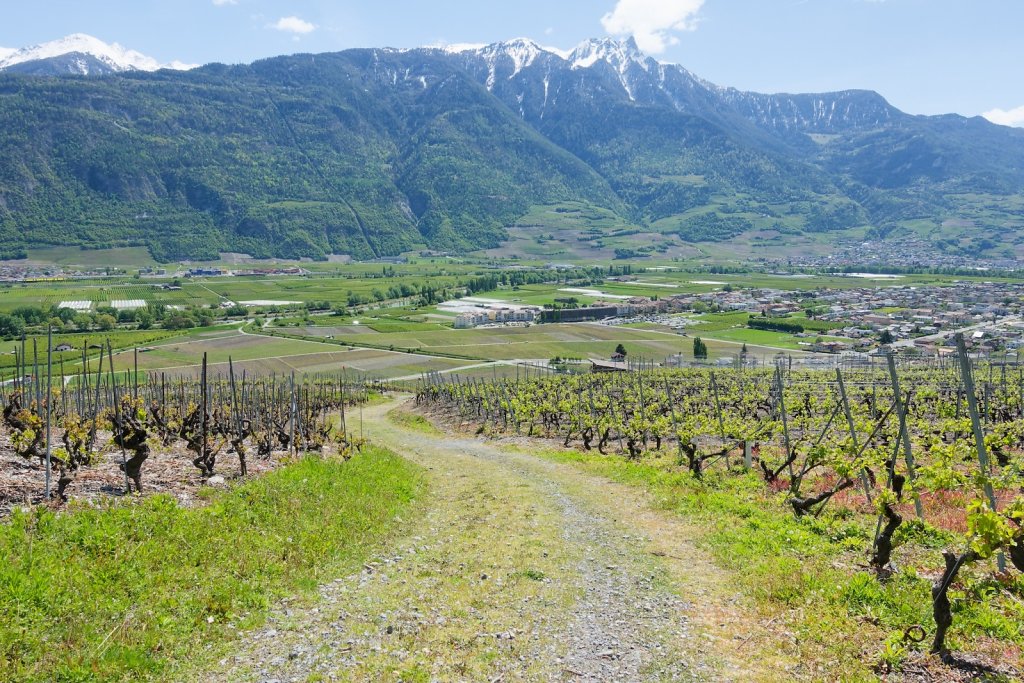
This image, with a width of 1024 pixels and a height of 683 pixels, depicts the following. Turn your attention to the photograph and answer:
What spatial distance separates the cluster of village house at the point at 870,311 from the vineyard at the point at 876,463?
6161 cm

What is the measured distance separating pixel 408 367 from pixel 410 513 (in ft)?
228

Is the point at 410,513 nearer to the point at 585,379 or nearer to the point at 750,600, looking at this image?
the point at 750,600

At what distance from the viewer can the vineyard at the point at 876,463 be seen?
28.2 feet

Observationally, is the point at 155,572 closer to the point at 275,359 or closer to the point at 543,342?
the point at 275,359

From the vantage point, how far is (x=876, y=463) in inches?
608

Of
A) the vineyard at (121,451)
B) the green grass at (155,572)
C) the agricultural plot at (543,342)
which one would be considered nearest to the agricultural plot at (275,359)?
the agricultural plot at (543,342)

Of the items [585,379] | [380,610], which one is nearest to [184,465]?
[380,610]

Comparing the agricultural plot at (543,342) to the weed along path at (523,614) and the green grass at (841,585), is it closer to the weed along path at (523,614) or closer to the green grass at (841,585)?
the green grass at (841,585)

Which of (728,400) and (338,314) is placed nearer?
(728,400)

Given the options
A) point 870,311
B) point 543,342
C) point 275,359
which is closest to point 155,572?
point 275,359

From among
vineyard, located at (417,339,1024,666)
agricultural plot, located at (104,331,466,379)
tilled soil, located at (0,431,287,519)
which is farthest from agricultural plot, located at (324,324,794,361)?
tilled soil, located at (0,431,287,519)

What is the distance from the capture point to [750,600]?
33.6 feet

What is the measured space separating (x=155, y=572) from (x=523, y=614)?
5297 mm

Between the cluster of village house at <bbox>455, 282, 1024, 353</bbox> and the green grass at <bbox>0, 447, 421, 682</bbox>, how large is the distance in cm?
9626
